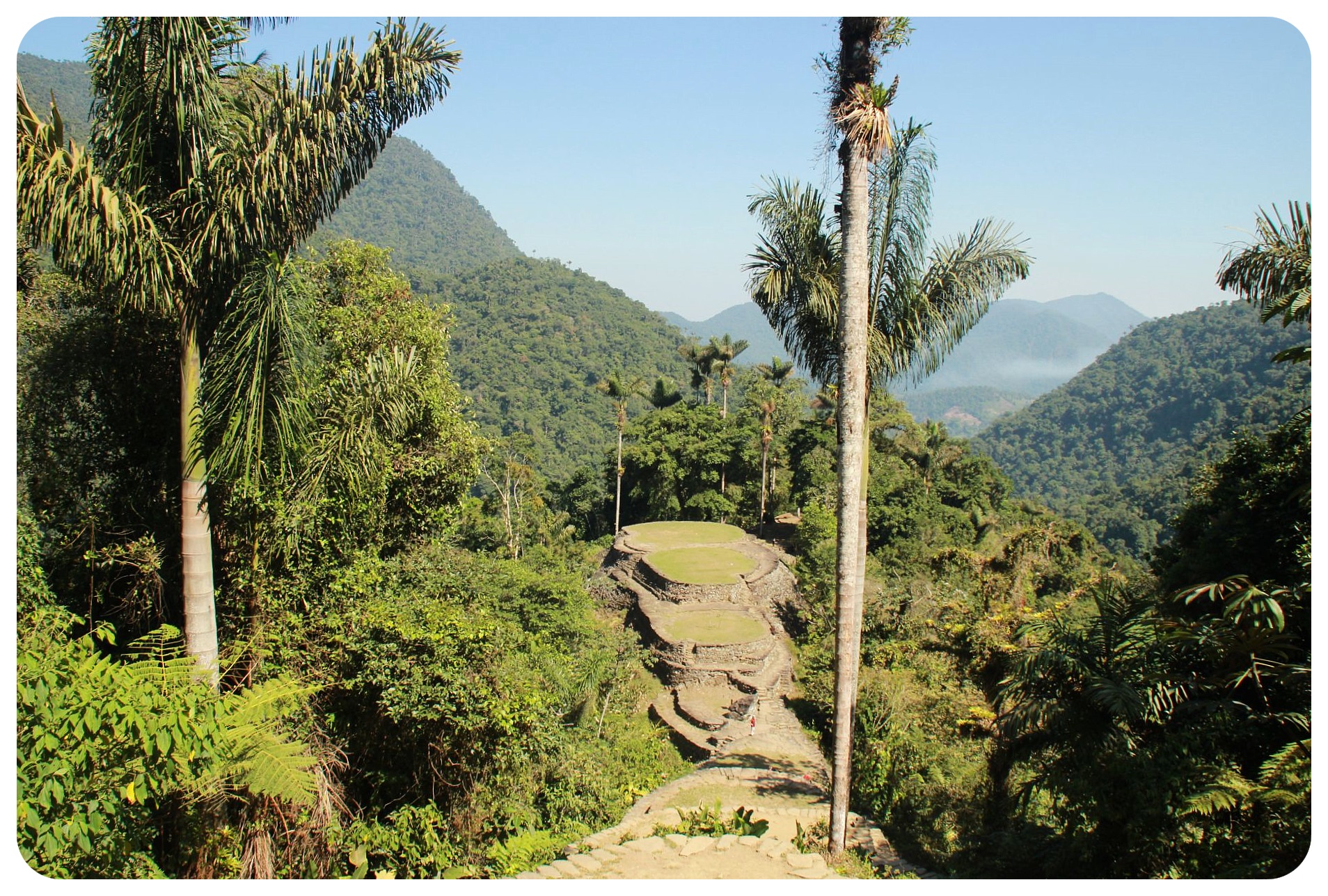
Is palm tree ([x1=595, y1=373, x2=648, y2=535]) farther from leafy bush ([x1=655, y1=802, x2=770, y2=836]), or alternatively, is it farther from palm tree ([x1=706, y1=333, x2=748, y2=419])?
leafy bush ([x1=655, y1=802, x2=770, y2=836])

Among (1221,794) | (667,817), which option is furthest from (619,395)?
(1221,794)

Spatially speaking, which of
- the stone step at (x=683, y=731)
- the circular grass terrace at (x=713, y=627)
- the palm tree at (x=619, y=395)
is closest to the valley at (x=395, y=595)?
the stone step at (x=683, y=731)

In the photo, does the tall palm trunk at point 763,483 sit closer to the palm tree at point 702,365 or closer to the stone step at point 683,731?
the palm tree at point 702,365

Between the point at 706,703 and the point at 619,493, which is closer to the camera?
the point at 706,703

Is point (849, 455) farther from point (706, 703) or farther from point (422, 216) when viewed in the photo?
point (422, 216)

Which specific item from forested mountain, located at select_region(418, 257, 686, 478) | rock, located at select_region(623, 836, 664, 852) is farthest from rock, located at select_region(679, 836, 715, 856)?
forested mountain, located at select_region(418, 257, 686, 478)

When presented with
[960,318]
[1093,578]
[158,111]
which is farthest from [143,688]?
[1093,578]

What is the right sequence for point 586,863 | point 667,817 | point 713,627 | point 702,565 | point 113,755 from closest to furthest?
point 113,755
point 586,863
point 667,817
point 713,627
point 702,565
